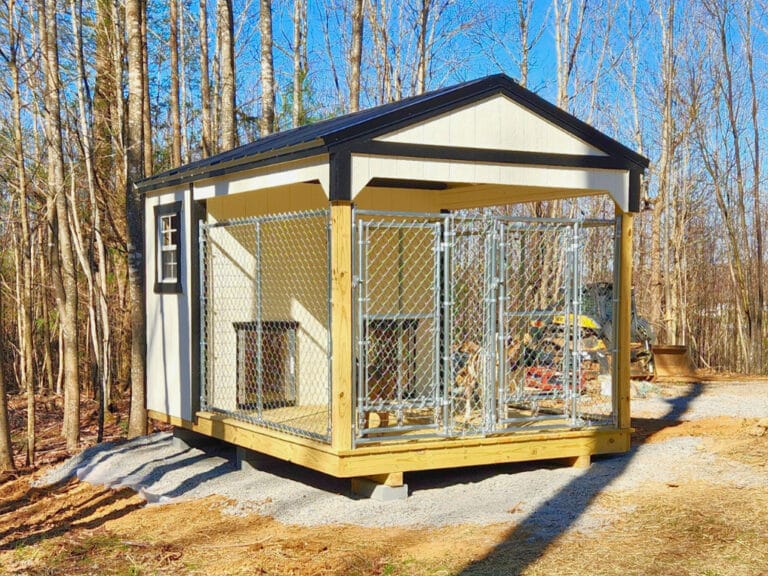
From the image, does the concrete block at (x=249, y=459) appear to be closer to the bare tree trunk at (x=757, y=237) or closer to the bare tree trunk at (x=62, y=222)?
the bare tree trunk at (x=62, y=222)

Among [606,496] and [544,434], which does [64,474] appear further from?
[606,496]

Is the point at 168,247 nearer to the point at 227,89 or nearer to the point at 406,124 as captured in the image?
the point at 406,124

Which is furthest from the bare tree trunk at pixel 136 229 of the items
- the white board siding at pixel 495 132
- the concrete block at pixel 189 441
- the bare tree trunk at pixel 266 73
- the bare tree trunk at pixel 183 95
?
the bare tree trunk at pixel 183 95

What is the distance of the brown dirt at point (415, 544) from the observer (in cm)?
500

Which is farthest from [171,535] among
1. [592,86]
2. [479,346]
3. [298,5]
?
[298,5]

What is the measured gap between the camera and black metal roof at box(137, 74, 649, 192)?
6289 mm

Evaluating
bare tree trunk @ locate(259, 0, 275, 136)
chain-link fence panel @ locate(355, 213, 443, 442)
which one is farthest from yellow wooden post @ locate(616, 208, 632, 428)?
bare tree trunk @ locate(259, 0, 275, 136)

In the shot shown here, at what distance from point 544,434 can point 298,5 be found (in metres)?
16.4

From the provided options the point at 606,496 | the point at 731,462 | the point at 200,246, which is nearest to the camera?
the point at 606,496

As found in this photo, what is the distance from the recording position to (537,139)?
23.4ft

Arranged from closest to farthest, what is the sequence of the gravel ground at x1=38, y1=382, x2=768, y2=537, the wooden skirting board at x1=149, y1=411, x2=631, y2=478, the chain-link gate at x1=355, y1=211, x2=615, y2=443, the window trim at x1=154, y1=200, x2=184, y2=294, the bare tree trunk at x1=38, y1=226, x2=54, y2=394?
the gravel ground at x1=38, y1=382, x2=768, y2=537, the wooden skirting board at x1=149, y1=411, x2=631, y2=478, the chain-link gate at x1=355, y1=211, x2=615, y2=443, the window trim at x1=154, y1=200, x2=184, y2=294, the bare tree trunk at x1=38, y1=226, x2=54, y2=394

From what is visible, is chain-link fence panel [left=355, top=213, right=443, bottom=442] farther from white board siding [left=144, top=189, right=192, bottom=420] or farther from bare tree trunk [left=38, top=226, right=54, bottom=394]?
bare tree trunk [left=38, top=226, right=54, bottom=394]

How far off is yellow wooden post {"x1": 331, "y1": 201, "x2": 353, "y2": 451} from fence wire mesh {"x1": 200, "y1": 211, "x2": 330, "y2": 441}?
5.87ft

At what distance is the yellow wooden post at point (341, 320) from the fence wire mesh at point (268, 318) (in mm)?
1788
